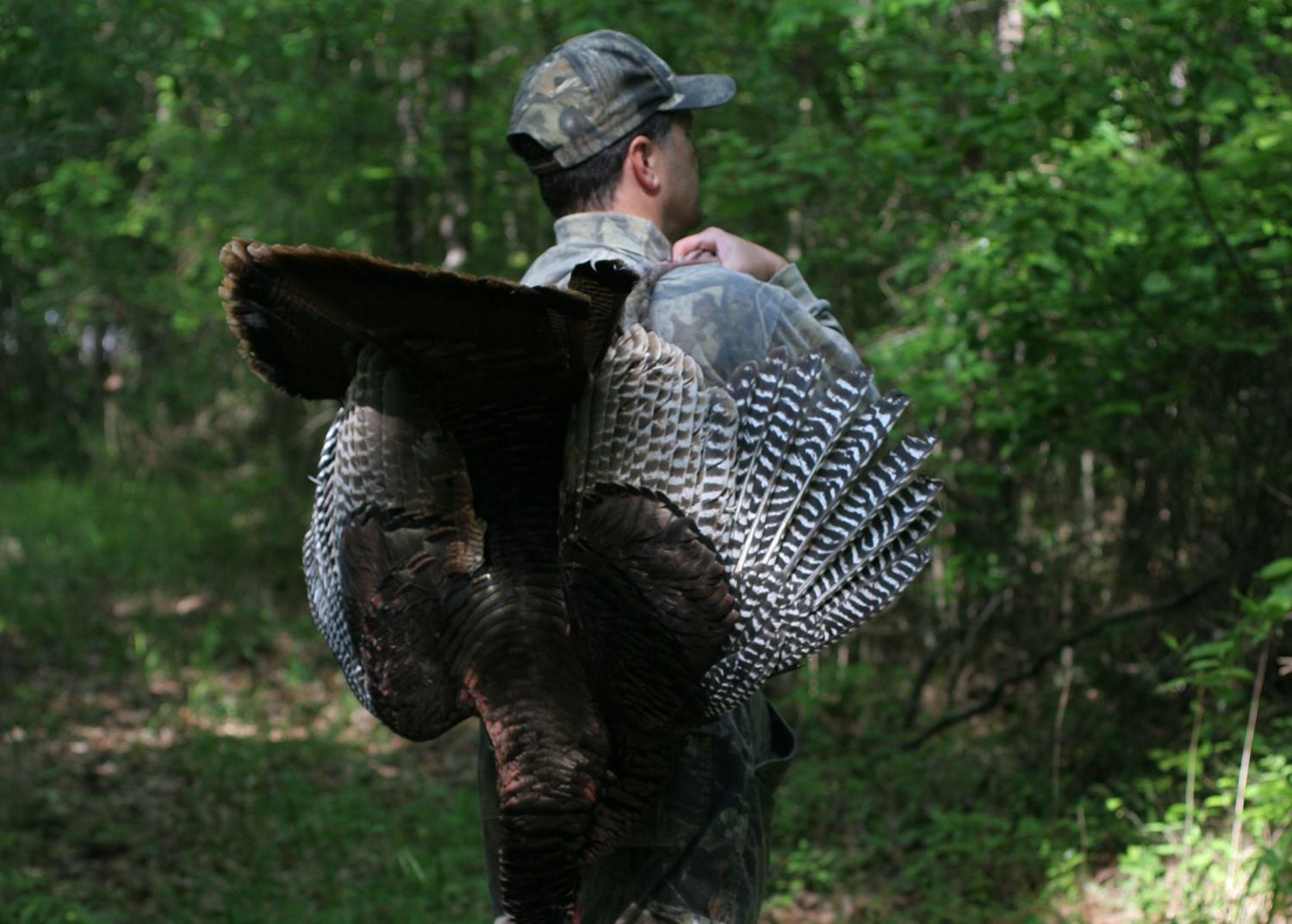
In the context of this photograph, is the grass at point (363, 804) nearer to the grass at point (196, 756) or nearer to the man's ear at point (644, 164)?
the grass at point (196, 756)

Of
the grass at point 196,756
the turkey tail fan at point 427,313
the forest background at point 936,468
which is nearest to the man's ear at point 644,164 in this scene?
the turkey tail fan at point 427,313

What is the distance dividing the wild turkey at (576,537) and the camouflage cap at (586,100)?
0.52 meters

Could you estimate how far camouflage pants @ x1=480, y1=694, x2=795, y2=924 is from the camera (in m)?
2.45

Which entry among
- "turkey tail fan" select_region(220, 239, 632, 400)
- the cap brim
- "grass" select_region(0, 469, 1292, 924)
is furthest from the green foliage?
"turkey tail fan" select_region(220, 239, 632, 400)

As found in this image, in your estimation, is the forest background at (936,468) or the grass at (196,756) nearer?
the forest background at (936,468)

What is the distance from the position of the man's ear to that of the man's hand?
14 centimetres

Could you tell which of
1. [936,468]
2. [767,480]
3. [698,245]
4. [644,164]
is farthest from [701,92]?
[936,468]

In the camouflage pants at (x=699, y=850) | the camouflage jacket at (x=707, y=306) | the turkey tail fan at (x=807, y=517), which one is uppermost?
the camouflage jacket at (x=707, y=306)

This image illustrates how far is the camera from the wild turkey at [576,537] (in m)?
2.20

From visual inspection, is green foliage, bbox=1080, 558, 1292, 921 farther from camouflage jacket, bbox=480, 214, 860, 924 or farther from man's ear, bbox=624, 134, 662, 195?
man's ear, bbox=624, 134, 662, 195

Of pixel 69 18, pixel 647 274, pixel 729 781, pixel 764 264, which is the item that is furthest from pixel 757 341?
pixel 69 18

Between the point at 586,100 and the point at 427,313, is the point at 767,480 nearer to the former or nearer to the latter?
the point at 427,313

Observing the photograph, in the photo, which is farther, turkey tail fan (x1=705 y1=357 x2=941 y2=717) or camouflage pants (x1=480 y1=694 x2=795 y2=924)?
camouflage pants (x1=480 y1=694 x2=795 y2=924)

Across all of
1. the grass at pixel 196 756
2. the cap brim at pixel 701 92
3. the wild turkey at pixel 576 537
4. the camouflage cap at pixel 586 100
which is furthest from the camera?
the grass at pixel 196 756
